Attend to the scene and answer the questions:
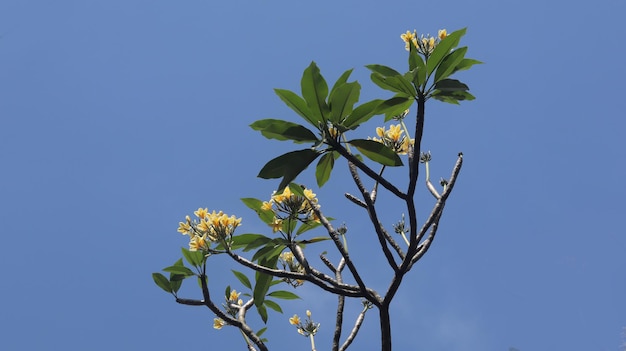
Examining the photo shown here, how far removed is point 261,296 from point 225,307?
439 millimetres

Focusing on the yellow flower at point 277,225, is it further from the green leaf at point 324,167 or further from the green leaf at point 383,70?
the green leaf at point 383,70

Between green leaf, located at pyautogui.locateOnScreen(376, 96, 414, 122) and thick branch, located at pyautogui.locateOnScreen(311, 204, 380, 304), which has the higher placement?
green leaf, located at pyautogui.locateOnScreen(376, 96, 414, 122)

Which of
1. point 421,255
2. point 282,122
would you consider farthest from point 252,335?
point 282,122

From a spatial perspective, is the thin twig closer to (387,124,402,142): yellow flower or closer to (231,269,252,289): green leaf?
(387,124,402,142): yellow flower

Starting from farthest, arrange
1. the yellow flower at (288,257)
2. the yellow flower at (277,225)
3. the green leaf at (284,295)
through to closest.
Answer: the green leaf at (284,295) < the yellow flower at (288,257) < the yellow flower at (277,225)

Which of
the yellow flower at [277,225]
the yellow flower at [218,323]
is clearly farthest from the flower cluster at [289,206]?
the yellow flower at [218,323]

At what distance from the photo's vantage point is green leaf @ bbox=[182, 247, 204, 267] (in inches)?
103

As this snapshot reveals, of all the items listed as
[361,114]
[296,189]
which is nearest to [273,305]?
[296,189]

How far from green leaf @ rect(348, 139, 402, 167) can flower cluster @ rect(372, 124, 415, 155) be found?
0.33 m

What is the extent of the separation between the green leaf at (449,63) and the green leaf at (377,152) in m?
0.34

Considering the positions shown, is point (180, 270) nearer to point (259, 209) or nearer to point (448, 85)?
point (259, 209)

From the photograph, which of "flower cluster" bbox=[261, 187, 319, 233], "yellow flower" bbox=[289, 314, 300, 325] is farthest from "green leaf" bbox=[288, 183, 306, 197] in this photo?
"yellow flower" bbox=[289, 314, 300, 325]

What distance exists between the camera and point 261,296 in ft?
9.09

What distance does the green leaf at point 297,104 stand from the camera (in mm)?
2064
